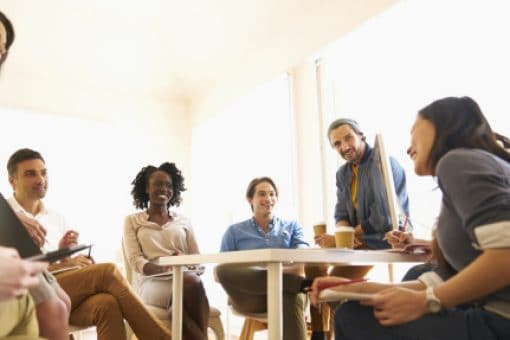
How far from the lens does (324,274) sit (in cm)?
226

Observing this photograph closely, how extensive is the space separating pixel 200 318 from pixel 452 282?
1661 mm

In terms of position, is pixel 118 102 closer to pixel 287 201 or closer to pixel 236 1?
pixel 236 1

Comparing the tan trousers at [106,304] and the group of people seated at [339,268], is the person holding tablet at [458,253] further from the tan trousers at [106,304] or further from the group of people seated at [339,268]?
the tan trousers at [106,304]

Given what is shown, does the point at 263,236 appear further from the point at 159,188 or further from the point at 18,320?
the point at 18,320

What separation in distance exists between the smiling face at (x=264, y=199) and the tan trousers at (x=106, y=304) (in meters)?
1.04

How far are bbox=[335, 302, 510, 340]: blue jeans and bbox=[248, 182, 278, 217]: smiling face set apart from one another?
187cm

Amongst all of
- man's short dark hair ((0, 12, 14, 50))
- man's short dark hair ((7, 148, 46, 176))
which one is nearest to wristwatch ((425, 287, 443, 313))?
man's short dark hair ((0, 12, 14, 50))

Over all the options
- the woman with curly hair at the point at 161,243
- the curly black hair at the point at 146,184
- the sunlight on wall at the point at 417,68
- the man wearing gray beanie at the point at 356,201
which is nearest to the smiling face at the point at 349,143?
the man wearing gray beanie at the point at 356,201

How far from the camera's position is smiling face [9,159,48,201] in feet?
7.82

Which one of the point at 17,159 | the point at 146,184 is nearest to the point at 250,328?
the point at 146,184

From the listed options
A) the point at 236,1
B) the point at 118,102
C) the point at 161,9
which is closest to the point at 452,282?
the point at 236,1

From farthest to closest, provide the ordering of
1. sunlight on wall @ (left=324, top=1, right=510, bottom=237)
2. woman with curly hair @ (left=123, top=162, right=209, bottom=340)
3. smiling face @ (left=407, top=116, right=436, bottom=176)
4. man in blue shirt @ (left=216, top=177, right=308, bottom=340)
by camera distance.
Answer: sunlight on wall @ (left=324, top=1, right=510, bottom=237) → woman with curly hair @ (left=123, top=162, right=209, bottom=340) → man in blue shirt @ (left=216, top=177, right=308, bottom=340) → smiling face @ (left=407, top=116, right=436, bottom=176)

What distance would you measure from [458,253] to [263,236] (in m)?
1.89

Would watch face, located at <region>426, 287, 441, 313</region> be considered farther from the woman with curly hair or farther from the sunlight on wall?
the sunlight on wall
